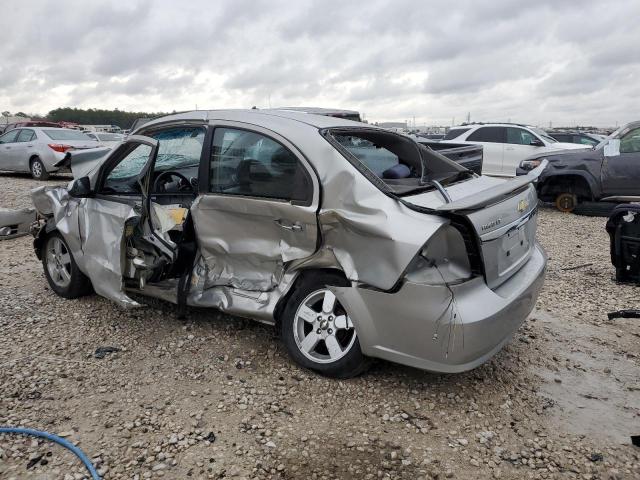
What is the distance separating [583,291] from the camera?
16.3 ft

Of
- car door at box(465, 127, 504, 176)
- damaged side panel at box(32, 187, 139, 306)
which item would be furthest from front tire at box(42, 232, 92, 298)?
car door at box(465, 127, 504, 176)

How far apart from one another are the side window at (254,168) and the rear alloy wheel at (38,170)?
39.1 ft

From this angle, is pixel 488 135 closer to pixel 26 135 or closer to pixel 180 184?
pixel 180 184

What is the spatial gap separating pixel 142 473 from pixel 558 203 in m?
9.05

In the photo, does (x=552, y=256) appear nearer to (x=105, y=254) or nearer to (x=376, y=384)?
(x=376, y=384)

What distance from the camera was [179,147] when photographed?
436 centimetres

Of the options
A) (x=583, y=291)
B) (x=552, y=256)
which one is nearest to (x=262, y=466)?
(x=583, y=291)

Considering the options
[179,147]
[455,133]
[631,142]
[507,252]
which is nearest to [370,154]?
[507,252]

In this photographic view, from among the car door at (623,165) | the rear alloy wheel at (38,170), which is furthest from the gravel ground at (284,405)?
the rear alloy wheel at (38,170)

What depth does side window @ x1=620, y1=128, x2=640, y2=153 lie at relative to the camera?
864 centimetres

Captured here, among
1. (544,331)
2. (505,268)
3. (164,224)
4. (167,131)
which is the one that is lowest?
(544,331)

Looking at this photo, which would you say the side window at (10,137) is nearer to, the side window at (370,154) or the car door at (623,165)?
the side window at (370,154)

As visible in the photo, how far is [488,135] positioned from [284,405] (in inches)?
457

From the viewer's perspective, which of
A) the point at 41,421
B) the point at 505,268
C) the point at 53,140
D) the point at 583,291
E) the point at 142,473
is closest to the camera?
the point at 142,473
